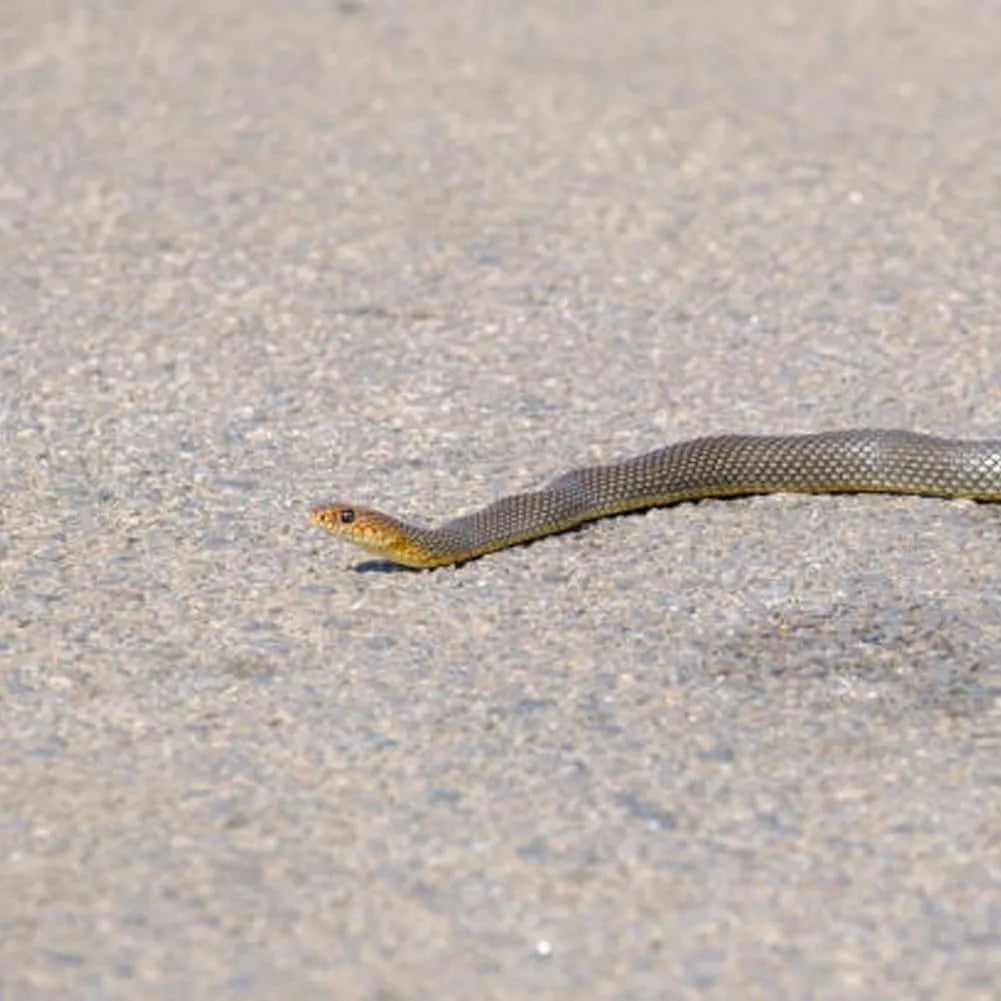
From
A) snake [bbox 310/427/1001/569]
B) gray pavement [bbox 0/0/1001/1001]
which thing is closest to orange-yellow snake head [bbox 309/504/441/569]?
gray pavement [bbox 0/0/1001/1001]

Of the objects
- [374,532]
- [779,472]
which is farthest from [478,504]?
[779,472]

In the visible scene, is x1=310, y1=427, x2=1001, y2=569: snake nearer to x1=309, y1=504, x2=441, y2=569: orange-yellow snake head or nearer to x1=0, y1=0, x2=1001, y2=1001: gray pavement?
Result: x1=0, y1=0, x2=1001, y2=1001: gray pavement

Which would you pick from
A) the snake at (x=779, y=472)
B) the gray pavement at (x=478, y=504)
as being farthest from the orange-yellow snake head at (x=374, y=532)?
the snake at (x=779, y=472)

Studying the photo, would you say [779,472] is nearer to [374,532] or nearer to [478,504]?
[478,504]

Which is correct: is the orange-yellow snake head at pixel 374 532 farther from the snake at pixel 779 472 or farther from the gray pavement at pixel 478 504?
the snake at pixel 779 472

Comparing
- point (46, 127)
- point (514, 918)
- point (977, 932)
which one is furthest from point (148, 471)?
point (46, 127)
